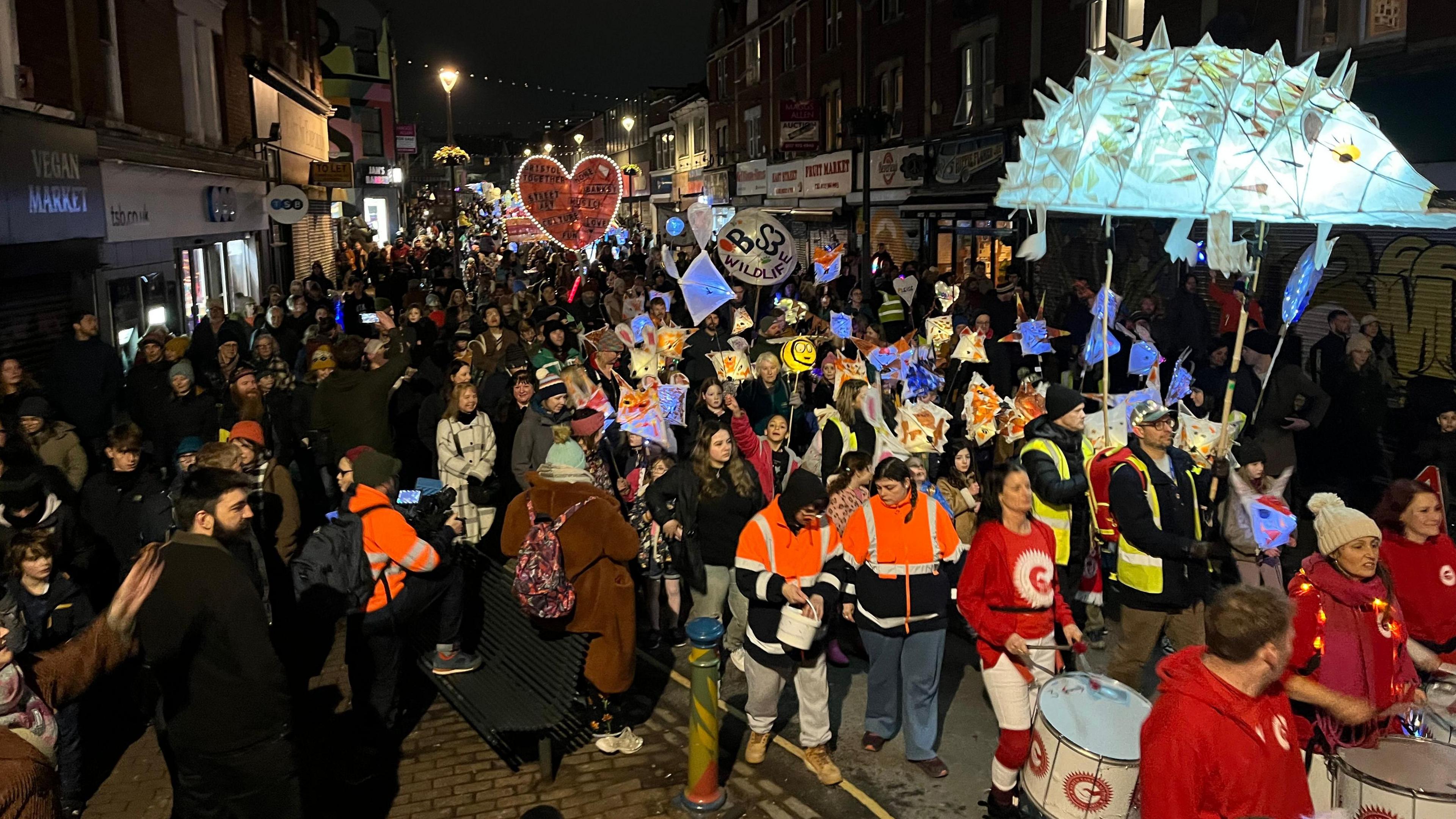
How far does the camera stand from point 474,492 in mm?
8133

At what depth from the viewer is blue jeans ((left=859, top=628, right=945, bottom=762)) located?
5727 millimetres

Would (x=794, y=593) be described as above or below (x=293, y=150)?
below

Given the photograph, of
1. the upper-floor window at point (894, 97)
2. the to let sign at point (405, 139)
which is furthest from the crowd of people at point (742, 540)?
the to let sign at point (405, 139)

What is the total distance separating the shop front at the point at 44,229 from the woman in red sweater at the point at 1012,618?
10064mm

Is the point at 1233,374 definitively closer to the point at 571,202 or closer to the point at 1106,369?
the point at 1106,369

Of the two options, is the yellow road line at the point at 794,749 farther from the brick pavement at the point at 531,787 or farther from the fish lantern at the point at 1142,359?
the fish lantern at the point at 1142,359

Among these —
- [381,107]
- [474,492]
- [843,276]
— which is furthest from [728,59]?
[474,492]

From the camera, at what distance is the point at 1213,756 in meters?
3.30

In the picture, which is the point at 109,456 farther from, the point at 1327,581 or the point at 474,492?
the point at 1327,581

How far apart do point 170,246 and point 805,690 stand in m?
15.9

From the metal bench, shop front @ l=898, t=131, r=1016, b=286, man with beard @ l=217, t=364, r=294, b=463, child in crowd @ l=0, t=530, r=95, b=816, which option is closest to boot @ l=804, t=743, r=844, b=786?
the metal bench

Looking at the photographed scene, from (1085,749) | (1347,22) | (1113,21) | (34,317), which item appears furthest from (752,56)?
(1085,749)

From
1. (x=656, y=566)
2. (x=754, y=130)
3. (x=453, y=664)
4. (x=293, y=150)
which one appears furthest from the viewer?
(x=754, y=130)

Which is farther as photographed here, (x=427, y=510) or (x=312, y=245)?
(x=312, y=245)
